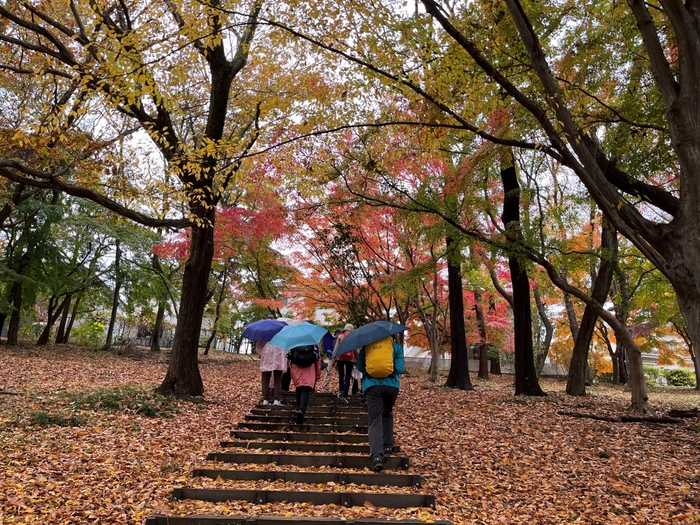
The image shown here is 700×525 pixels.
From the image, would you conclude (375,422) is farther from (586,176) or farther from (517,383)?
(517,383)

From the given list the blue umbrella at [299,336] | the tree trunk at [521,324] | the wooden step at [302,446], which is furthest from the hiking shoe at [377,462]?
the tree trunk at [521,324]

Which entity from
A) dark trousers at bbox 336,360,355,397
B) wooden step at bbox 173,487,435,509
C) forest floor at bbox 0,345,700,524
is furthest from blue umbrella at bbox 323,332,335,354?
wooden step at bbox 173,487,435,509

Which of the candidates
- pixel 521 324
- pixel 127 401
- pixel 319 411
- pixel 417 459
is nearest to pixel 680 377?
pixel 521 324

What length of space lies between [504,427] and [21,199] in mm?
16671

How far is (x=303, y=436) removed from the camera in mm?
6613

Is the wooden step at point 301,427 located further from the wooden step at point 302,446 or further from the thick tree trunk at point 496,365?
the thick tree trunk at point 496,365

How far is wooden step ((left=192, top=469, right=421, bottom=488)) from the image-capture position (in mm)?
4883

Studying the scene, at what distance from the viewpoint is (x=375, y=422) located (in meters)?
5.37

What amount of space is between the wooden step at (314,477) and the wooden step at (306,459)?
1.79 ft

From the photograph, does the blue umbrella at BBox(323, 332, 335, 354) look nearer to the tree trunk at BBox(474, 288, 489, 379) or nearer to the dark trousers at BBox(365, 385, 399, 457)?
the dark trousers at BBox(365, 385, 399, 457)

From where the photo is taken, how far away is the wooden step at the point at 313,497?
425 cm

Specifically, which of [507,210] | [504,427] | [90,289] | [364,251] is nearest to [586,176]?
[504,427]

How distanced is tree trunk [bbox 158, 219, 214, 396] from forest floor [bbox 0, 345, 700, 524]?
53 centimetres

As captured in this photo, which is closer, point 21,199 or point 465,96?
point 465,96
